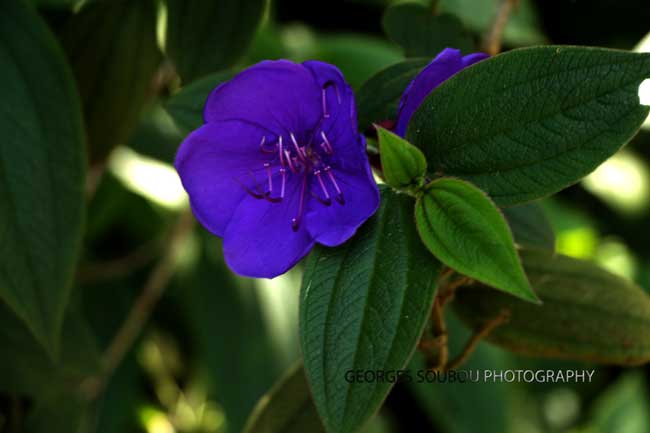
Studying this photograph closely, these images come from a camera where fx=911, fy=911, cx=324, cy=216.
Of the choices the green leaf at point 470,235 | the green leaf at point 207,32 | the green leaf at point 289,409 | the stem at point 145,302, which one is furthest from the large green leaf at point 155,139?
the green leaf at point 470,235

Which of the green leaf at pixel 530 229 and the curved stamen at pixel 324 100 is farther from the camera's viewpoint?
the green leaf at pixel 530 229

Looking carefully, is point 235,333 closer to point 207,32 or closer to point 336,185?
point 207,32

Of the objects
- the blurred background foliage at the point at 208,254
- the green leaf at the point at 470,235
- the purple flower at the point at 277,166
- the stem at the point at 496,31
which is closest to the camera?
the green leaf at the point at 470,235

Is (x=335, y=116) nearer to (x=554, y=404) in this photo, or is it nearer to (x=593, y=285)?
(x=593, y=285)

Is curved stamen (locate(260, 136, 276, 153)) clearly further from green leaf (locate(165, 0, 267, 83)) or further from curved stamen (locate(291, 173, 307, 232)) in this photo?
green leaf (locate(165, 0, 267, 83))

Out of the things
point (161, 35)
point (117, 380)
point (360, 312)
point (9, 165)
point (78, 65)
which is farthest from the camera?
point (117, 380)

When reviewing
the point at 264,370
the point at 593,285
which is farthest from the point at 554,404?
the point at 593,285

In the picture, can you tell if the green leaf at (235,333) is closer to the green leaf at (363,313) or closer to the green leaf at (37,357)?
the green leaf at (37,357)
